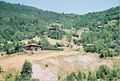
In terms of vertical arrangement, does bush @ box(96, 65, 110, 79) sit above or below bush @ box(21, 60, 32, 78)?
below

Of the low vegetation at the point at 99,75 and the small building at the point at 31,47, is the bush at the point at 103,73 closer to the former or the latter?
the low vegetation at the point at 99,75

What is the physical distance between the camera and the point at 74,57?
6806 cm

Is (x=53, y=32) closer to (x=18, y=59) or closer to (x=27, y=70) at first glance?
(x=18, y=59)

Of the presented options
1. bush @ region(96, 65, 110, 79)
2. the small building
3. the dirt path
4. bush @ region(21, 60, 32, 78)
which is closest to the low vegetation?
bush @ region(96, 65, 110, 79)

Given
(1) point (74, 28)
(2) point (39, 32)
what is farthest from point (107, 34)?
(1) point (74, 28)

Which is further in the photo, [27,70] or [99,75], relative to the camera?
[99,75]

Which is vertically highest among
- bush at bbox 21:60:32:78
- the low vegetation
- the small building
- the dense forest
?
the dense forest

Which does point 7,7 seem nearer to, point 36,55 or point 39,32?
point 39,32

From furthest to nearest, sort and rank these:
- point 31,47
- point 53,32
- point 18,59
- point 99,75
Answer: point 53,32 < point 31,47 < point 18,59 < point 99,75

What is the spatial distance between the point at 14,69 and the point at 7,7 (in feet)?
284

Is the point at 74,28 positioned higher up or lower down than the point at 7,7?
lower down

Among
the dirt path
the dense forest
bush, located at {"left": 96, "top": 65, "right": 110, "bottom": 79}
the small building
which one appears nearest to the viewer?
bush, located at {"left": 96, "top": 65, "right": 110, "bottom": 79}

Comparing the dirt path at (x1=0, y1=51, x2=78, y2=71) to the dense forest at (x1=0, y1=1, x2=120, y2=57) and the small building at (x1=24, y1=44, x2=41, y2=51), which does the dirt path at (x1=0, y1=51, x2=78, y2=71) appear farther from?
the dense forest at (x1=0, y1=1, x2=120, y2=57)

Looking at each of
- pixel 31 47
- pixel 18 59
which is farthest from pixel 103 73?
pixel 31 47
